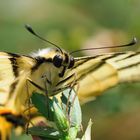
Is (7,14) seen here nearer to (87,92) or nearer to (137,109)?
(137,109)

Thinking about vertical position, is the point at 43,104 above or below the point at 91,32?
below

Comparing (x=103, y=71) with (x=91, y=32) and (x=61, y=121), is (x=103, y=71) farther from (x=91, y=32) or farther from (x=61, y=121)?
(x=91, y=32)

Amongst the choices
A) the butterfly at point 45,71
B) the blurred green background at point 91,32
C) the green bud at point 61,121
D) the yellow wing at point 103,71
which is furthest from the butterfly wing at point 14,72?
the blurred green background at point 91,32

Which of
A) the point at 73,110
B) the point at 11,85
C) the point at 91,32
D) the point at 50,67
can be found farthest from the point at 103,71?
the point at 91,32

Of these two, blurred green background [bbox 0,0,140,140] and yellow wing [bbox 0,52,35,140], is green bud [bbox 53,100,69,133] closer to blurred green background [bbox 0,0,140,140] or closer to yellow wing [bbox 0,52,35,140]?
yellow wing [bbox 0,52,35,140]

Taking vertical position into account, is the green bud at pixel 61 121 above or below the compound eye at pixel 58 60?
below

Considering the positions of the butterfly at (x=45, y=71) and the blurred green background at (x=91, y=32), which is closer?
the butterfly at (x=45, y=71)

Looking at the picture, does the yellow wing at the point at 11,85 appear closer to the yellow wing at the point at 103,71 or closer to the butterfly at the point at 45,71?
the butterfly at the point at 45,71
